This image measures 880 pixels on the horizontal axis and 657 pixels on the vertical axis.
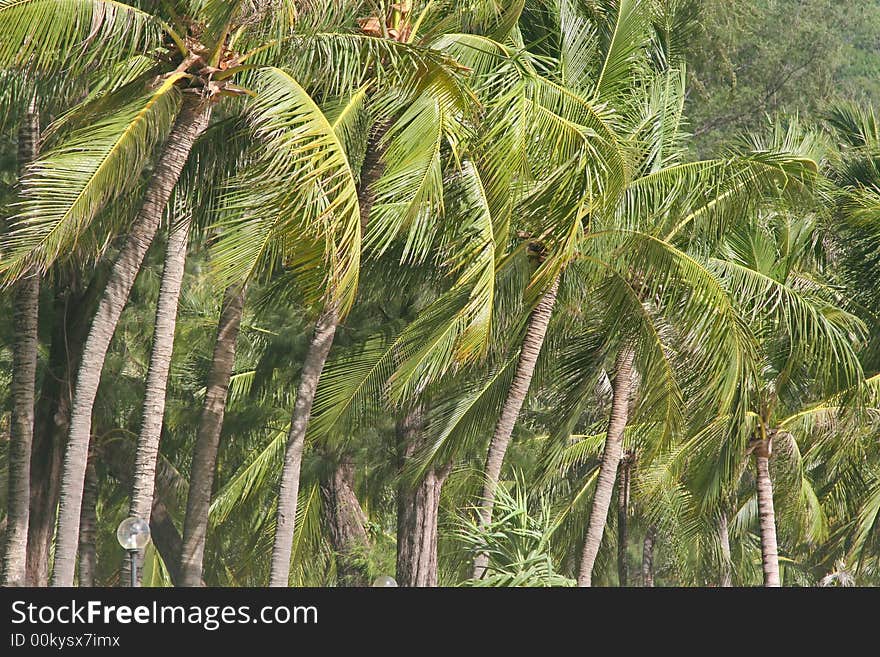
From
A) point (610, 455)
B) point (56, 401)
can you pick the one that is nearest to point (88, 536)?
point (56, 401)

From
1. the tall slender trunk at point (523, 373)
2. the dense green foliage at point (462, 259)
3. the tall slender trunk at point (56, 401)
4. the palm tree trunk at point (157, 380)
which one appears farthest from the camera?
the tall slender trunk at point (56, 401)

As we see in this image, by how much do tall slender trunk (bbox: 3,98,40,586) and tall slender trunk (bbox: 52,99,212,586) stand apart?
241 centimetres

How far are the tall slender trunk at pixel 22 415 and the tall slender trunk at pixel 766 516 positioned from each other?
870 cm

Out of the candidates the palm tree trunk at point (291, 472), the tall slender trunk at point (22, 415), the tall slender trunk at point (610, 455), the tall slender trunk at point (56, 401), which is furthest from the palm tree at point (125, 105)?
the tall slender trunk at point (610, 455)

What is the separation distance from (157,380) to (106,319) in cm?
134

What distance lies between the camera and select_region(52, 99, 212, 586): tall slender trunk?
10219 millimetres

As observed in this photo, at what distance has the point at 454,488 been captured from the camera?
17609mm

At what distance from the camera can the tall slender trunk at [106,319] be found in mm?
10219

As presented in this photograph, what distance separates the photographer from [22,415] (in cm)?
1277

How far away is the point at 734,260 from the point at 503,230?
4158 mm

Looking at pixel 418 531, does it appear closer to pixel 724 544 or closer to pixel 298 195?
pixel 298 195

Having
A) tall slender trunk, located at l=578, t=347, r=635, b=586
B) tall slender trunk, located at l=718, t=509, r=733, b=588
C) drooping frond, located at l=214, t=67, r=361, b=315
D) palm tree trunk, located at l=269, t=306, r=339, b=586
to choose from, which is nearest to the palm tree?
drooping frond, located at l=214, t=67, r=361, b=315

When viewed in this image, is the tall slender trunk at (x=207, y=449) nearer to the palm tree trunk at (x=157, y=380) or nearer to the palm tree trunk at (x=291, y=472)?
the palm tree trunk at (x=157, y=380)

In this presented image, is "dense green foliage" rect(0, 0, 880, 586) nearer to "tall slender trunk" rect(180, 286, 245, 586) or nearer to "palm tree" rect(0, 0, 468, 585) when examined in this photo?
"palm tree" rect(0, 0, 468, 585)
